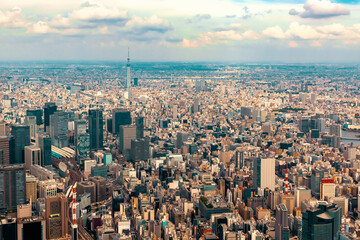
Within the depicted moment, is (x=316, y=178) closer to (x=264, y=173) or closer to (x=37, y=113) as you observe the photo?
(x=264, y=173)

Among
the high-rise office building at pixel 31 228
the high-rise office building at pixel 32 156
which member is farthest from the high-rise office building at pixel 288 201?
the high-rise office building at pixel 32 156

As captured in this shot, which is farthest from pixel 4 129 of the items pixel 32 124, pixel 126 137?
pixel 126 137

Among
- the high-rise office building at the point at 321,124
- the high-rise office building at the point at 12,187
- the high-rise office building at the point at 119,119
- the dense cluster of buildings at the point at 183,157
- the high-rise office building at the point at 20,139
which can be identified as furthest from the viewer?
the high-rise office building at the point at 321,124

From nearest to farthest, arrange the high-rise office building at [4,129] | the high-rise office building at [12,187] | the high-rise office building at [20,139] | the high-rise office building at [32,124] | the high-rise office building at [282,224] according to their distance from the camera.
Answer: the high-rise office building at [282,224]
the high-rise office building at [12,187]
the high-rise office building at [20,139]
the high-rise office building at [4,129]
the high-rise office building at [32,124]

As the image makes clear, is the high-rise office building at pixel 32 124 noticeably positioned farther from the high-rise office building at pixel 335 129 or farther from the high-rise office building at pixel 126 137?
the high-rise office building at pixel 335 129

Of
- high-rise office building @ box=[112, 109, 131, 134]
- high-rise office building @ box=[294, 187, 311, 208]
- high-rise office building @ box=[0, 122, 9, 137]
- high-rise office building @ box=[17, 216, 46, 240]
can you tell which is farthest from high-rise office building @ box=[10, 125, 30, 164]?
high-rise office building @ box=[294, 187, 311, 208]

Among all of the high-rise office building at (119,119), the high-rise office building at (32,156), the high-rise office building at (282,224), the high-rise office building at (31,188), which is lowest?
the high-rise office building at (282,224)

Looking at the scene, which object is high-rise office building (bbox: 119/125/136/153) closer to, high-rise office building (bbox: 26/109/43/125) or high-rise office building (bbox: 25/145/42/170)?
high-rise office building (bbox: 25/145/42/170)

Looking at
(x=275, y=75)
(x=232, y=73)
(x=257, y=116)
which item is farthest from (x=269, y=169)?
(x=275, y=75)
